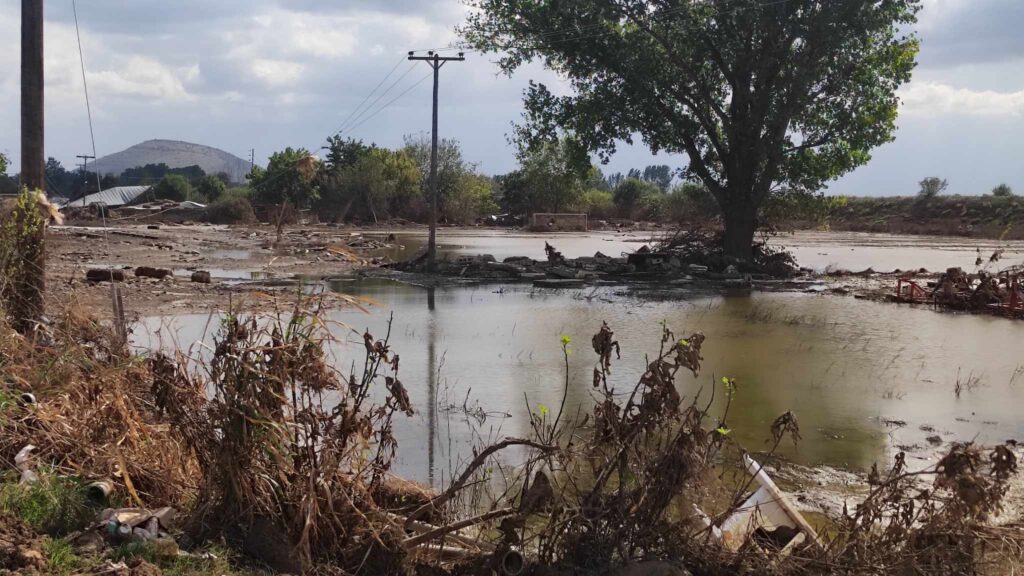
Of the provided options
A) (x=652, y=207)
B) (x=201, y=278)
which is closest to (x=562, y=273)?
(x=201, y=278)

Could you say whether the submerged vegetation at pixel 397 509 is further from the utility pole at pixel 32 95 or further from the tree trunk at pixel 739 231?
the tree trunk at pixel 739 231

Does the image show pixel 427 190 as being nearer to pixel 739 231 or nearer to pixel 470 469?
pixel 739 231

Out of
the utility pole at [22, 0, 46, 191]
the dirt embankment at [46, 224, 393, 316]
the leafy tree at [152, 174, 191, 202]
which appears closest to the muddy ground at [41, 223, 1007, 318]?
the dirt embankment at [46, 224, 393, 316]

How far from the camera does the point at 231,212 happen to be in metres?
66.4

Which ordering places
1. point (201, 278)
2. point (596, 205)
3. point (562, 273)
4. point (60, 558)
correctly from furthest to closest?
point (596, 205) < point (562, 273) < point (201, 278) < point (60, 558)

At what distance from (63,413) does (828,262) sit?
115ft

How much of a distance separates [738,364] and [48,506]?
10.7 metres

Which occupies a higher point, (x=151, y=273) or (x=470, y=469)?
(x=470, y=469)

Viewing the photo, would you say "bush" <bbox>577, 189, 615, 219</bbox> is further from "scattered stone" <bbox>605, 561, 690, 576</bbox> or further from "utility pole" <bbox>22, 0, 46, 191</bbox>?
"scattered stone" <bbox>605, 561, 690, 576</bbox>

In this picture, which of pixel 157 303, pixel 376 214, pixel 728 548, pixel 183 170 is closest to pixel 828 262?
pixel 157 303

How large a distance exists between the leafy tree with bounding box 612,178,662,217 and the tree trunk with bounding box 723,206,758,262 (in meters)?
56.8

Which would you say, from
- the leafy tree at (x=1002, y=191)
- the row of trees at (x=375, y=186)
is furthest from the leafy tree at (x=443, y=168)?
the leafy tree at (x=1002, y=191)

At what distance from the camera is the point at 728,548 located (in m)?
5.11

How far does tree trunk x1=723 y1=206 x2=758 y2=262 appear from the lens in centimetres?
2970
